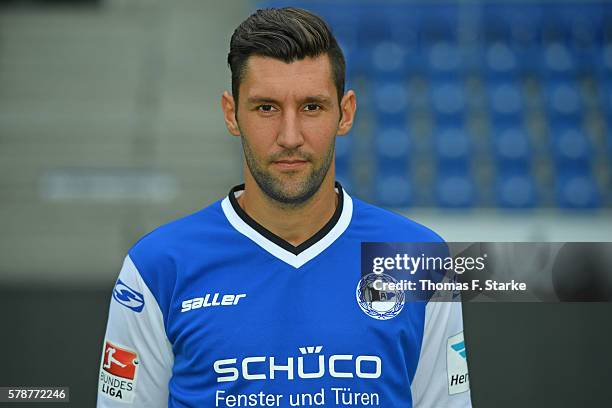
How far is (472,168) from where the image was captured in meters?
8.09

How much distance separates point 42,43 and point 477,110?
5.15m

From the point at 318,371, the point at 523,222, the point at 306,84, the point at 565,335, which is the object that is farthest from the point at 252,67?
the point at 523,222

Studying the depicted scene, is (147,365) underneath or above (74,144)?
underneath

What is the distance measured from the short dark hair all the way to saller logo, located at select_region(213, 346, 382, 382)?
0.64m

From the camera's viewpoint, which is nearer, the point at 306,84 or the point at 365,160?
the point at 306,84

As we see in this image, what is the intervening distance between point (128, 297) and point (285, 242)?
0.42m

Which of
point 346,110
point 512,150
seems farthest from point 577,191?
point 346,110

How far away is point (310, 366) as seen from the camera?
1838 mm

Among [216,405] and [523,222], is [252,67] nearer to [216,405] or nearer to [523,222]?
[216,405]

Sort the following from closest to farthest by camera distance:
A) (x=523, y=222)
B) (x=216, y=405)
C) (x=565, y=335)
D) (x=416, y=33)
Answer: (x=216, y=405) < (x=565, y=335) < (x=523, y=222) < (x=416, y=33)

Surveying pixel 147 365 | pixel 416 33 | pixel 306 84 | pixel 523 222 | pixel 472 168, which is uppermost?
pixel 416 33

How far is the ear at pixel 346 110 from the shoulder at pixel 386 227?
0.26m

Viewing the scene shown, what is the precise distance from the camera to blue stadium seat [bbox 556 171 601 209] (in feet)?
25.4

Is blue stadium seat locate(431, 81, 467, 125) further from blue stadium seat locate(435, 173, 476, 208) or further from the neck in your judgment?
the neck
